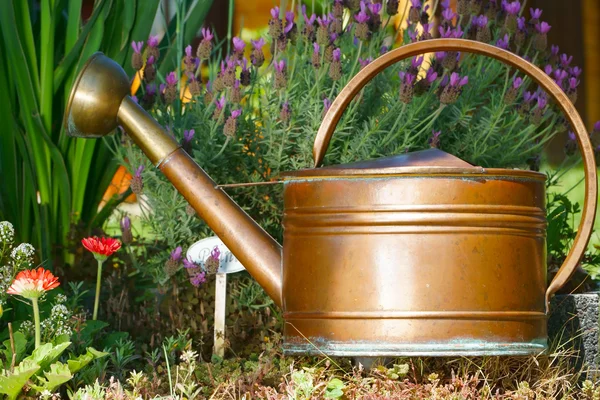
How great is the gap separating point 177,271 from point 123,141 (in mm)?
430

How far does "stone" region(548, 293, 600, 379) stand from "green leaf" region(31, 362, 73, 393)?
126cm

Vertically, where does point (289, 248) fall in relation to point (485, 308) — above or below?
above

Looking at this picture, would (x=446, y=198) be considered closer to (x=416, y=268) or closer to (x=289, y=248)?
(x=416, y=268)

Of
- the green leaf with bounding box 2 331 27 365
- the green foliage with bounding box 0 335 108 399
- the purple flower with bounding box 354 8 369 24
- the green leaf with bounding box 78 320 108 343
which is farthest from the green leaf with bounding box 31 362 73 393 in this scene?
the purple flower with bounding box 354 8 369 24

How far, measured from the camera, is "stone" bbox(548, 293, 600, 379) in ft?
7.70

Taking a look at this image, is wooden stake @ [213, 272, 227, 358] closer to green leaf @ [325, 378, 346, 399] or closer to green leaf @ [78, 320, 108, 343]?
green leaf @ [78, 320, 108, 343]

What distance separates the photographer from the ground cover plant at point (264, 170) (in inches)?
86.8

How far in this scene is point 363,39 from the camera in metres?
2.46

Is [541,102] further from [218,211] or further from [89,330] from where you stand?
[89,330]

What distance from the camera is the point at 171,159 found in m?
2.11

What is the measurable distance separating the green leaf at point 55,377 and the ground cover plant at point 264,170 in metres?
0.22

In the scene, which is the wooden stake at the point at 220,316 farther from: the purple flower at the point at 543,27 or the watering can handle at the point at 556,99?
the purple flower at the point at 543,27

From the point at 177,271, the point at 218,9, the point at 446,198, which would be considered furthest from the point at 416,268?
the point at 218,9

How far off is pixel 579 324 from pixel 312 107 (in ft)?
3.17
